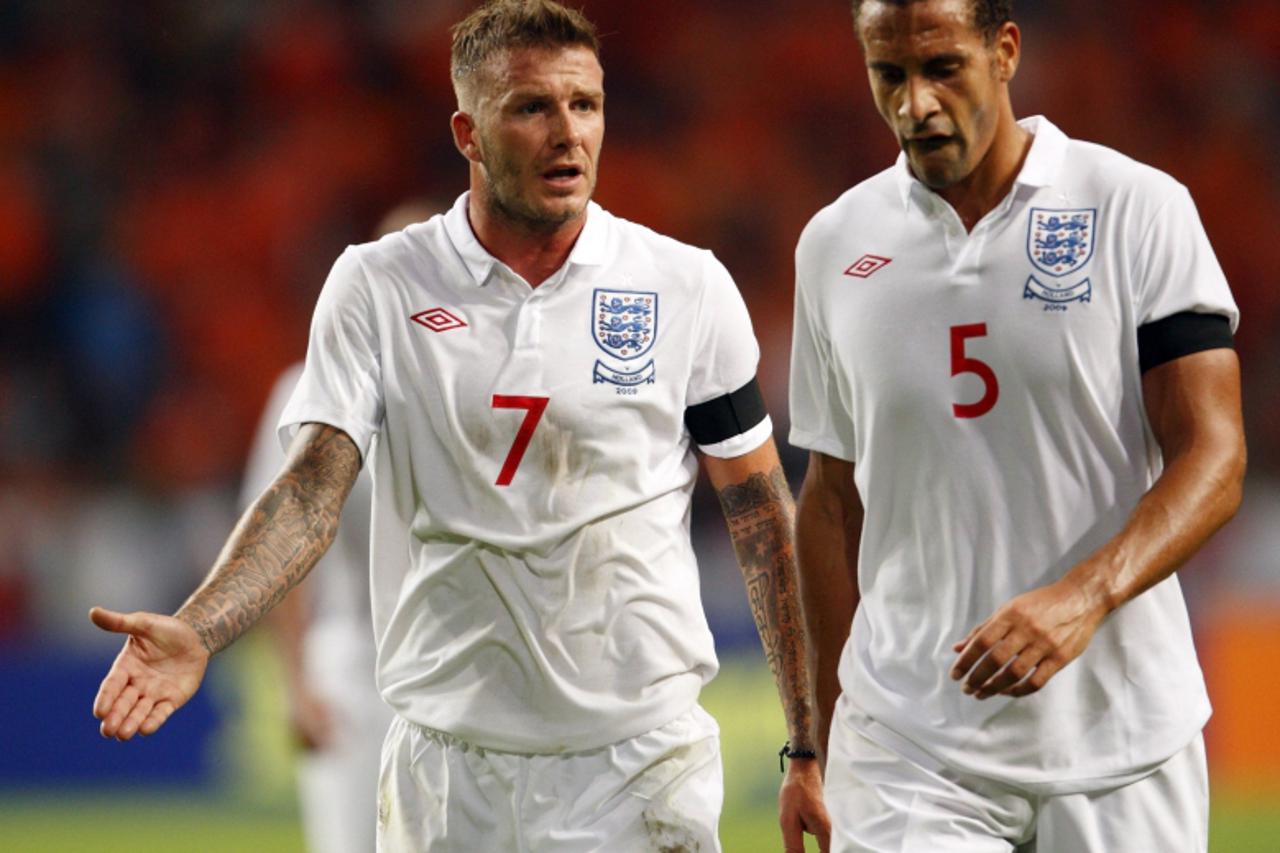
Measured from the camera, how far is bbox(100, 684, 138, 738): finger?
9.68 ft

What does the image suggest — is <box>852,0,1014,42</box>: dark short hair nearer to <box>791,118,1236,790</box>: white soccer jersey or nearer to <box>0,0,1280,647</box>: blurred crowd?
<box>791,118,1236,790</box>: white soccer jersey

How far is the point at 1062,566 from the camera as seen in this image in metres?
3.19

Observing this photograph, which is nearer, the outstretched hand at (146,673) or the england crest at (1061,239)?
the outstretched hand at (146,673)

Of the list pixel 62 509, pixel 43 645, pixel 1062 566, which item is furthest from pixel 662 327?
pixel 62 509

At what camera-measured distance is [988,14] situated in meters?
3.24

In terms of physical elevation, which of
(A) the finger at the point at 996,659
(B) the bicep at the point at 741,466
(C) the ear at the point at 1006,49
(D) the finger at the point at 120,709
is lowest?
(A) the finger at the point at 996,659

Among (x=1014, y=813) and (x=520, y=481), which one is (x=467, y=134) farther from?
(x=1014, y=813)

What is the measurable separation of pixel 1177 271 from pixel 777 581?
1169 millimetres

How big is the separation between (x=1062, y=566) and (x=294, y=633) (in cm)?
276

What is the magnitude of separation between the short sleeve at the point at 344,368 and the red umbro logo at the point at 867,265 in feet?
3.19

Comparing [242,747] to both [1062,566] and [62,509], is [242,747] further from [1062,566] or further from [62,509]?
[1062,566]

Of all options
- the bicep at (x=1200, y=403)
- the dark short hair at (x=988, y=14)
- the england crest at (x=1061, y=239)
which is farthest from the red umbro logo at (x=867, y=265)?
the bicep at (x=1200, y=403)

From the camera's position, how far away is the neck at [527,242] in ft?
12.6

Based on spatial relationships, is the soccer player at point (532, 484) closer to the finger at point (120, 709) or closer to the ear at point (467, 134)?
the ear at point (467, 134)
